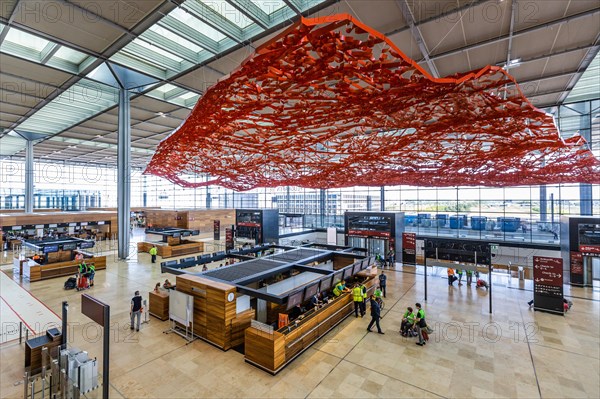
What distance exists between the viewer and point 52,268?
15.6m

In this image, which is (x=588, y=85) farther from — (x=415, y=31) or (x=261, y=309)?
(x=261, y=309)

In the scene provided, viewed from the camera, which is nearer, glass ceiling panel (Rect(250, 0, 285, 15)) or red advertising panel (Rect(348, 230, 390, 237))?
glass ceiling panel (Rect(250, 0, 285, 15))

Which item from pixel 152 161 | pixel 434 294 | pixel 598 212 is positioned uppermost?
pixel 152 161

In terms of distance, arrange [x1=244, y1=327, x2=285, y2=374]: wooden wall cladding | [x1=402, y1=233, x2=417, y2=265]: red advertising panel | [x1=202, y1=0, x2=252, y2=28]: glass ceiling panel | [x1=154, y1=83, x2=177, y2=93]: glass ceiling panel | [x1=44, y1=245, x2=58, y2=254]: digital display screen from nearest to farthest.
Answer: [x1=244, y1=327, x2=285, y2=374]: wooden wall cladding
[x1=202, y1=0, x2=252, y2=28]: glass ceiling panel
[x1=44, y1=245, x2=58, y2=254]: digital display screen
[x1=154, y1=83, x2=177, y2=93]: glass ceiling panel
[x1=402, y1=233, x2=417, y2=265]: red advertising panel

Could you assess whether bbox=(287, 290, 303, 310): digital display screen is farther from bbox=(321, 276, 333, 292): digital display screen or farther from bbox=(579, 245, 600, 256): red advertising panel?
bbox=(579, 245, 600, 256): red advertising panel

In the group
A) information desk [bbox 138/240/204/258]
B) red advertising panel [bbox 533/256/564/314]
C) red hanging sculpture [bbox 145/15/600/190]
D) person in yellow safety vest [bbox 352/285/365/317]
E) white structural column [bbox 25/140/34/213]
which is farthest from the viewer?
white structural column [bbox 25/140/34/213]

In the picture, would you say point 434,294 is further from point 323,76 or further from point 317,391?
point 323,76

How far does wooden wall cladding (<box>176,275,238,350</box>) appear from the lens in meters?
8.11

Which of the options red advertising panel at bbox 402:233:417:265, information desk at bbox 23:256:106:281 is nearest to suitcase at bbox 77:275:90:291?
information desk at bbox 23:256:106:281

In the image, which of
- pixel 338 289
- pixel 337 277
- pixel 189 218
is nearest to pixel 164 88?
pixel 337 277

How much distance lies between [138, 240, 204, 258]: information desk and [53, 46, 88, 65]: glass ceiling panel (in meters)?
13.0

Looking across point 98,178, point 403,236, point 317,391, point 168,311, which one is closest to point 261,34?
point 168,311

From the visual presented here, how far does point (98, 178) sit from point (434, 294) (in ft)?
181

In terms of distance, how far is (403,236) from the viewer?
19.3 m
